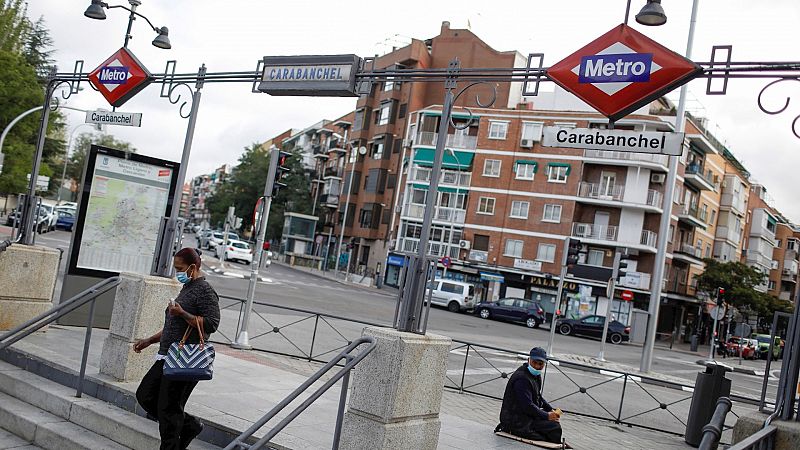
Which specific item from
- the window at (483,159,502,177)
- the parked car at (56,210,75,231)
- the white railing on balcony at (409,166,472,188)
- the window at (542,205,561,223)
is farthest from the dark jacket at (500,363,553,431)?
the parked car at (56,210,75,231)

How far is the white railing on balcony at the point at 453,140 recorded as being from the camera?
2135 inches

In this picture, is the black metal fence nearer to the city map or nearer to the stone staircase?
the city map

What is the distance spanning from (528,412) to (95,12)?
8142 mm

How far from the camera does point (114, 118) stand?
10.1 metres

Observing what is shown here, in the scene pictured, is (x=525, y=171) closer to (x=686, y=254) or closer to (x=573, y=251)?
(x=686, y=254)

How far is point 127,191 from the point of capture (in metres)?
11.4

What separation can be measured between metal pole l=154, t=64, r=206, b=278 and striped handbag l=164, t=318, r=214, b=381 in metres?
2.69

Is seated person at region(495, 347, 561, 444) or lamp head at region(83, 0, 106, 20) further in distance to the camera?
lamp head at region(83, 0, 106, 20)

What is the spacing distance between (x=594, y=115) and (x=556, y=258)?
32.9 feet

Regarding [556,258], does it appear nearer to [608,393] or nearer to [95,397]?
[608,393]

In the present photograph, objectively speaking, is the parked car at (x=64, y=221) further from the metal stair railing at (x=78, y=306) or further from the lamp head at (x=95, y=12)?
the metal stair railing at (x=78, y=306)

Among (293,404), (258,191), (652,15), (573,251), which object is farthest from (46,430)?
(258,191)

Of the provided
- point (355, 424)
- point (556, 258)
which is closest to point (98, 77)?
point (355, 424)

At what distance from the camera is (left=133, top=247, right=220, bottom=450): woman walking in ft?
18.9
